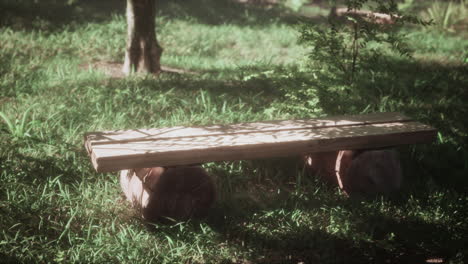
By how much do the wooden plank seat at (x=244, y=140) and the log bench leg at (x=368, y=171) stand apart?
0.63 feet

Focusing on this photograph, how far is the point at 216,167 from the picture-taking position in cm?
427

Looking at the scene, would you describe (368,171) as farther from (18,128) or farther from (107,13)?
(107,13)

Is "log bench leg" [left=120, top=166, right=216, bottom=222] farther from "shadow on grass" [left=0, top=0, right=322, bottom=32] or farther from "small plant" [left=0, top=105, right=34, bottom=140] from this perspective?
"shadow on grass" [left=0, top=0, right=322, bottom=32]

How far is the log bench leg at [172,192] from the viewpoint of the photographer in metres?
3.45

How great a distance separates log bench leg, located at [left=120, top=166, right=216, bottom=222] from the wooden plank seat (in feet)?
0.69

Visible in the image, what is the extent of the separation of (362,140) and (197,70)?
3.63 metres

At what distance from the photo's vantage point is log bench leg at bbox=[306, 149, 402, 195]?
4098 millimetres

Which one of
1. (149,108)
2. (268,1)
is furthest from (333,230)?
(268,1)

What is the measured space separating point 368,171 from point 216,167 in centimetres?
137

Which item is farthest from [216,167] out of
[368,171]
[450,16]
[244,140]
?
[450,16]

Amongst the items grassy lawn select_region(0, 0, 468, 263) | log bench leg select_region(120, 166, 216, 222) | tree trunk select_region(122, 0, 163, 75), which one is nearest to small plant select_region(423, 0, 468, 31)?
grassy lawn select_region(0, 0, 468, 263)

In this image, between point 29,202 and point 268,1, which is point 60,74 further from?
point 268,1

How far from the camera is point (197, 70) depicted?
22.8 feet

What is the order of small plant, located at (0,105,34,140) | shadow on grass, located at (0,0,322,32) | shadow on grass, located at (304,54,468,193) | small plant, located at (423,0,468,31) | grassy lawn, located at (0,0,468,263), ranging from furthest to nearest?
small plant, located at (423,0,468,31) → shadow on grass, located at (0,0,322,32) → shadow on grass, located at (304,54,468,193) → small plant, located at (0,105,34,140) → grassy lawn, located at (0,0,468,263)
